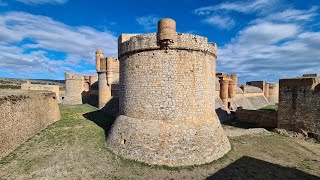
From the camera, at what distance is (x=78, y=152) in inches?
465

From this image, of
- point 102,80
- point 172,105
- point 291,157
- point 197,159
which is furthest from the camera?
point 102,80

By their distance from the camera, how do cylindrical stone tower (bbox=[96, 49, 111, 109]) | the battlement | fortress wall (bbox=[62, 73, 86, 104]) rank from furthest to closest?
1. fortress wall (bbox=[62, 73, 86, 104])
2. cylindrical stone tower (bbox=[96, 49, 111, 109])
3. the battlement

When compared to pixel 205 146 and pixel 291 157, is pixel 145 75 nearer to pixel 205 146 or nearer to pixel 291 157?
pixel 205 146

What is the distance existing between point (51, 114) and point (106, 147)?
8.80m

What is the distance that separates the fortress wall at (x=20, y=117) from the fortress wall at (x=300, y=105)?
2055 cm

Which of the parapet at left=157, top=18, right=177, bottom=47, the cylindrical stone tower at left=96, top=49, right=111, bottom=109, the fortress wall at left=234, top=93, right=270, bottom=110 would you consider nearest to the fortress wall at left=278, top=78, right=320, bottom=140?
the parapet at left=157, top=18, right=177, bottom=47

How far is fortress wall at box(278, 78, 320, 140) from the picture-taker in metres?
16.0

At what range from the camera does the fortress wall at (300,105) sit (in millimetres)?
15973

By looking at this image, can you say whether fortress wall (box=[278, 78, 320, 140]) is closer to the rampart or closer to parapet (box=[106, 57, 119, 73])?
parapet (box=[106, 57, 119, 73])

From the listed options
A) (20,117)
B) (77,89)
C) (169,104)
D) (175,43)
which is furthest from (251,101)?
(20,117)

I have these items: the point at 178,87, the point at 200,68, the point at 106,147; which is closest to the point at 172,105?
the point at 178,87

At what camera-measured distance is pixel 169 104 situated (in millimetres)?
11352

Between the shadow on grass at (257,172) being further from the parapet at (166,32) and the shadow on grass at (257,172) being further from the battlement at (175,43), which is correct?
the parapet at (166,32)

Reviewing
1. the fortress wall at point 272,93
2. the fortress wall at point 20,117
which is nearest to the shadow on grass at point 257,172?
the fortress wall at point 20,117
